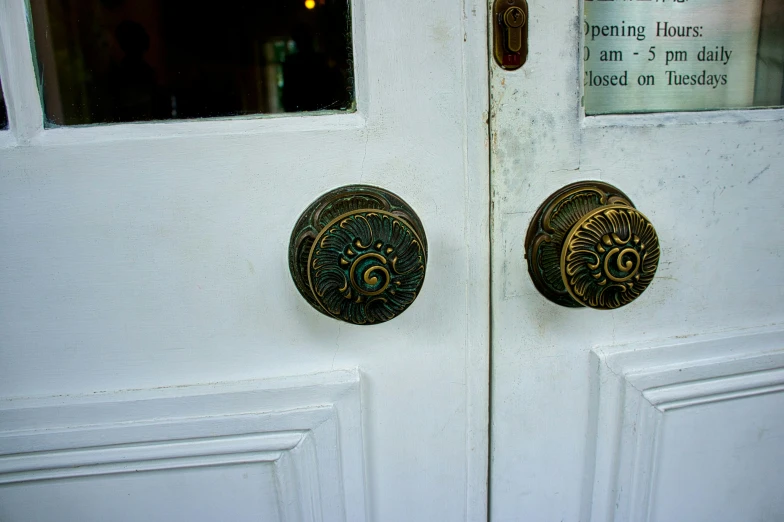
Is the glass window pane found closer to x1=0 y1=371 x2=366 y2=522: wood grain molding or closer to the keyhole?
the keyhole

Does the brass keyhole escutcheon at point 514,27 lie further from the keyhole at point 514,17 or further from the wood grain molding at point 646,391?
the wood grain molding at point 646,391

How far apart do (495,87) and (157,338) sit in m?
0.40

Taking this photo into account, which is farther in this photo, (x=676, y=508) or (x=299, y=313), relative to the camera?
(x=676, y=508)

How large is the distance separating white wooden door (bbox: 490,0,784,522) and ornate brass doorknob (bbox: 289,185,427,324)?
0.12 m

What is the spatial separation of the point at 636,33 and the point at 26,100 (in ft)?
1.90

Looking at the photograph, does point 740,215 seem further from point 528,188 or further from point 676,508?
point 676,508

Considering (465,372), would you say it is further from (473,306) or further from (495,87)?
(495,87)

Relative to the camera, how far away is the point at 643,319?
0.56 metres

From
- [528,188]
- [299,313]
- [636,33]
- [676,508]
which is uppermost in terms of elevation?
[636,33]

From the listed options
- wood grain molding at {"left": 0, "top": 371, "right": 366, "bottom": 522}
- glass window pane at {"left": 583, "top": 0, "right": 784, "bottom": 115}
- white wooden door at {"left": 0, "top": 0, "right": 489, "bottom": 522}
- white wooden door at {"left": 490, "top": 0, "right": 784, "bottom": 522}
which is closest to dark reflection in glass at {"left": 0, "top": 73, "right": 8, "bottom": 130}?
white wooden door at {"left": 0, "top": 0, "right": 489, "bottom": 522}

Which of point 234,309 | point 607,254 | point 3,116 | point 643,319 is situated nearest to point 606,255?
point 607,254

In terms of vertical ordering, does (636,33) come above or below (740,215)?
above

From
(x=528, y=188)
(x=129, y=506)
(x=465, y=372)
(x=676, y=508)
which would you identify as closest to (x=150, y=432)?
(x=129, y=506)

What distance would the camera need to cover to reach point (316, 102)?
482 mm
